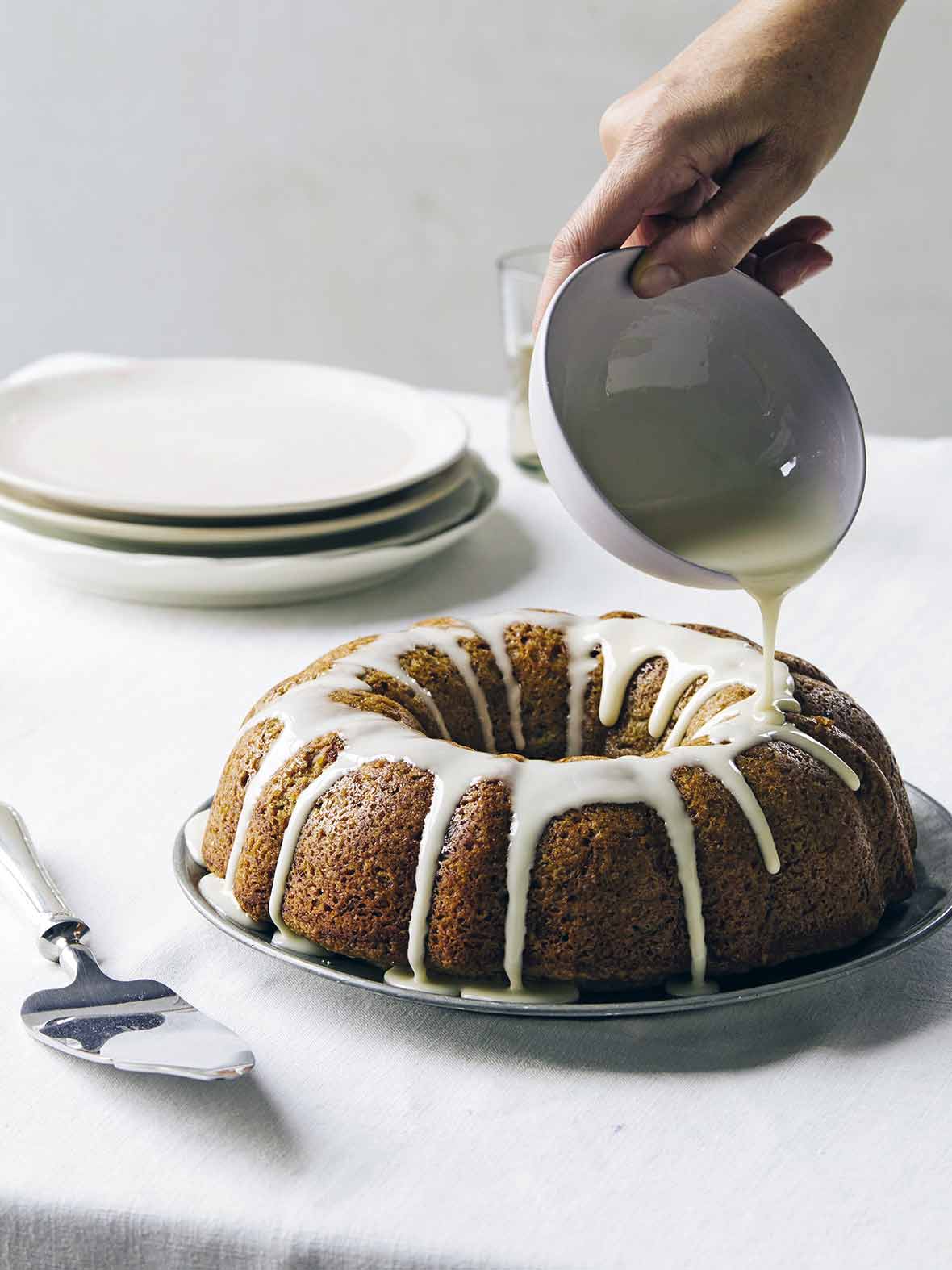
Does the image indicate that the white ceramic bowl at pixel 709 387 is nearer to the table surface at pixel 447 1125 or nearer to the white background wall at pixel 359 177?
the table surface at pixel 447 1125

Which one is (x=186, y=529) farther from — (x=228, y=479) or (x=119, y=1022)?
(x=119, y=1022)

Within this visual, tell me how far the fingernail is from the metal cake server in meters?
0.58

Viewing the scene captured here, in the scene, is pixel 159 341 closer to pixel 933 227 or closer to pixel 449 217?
pixel 449 217

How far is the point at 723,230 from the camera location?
110 centimetres

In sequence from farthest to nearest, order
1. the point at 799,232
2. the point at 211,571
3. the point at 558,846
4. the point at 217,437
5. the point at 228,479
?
the point at 217,437, the point at 228,479, the point at 211,571, the point at 799,232, the point at 558,846

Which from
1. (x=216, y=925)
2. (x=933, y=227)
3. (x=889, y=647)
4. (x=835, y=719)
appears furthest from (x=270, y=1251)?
(x=933, y=227)

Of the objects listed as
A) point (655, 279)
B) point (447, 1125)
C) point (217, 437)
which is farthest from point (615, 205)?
point (217, 437)

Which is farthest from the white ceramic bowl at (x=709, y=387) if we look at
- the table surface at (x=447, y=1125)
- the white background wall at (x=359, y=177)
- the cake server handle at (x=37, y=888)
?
the white background wall at (x=359, y=177)

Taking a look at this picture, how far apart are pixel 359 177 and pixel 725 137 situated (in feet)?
10.5

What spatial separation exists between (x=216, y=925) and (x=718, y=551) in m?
0.44

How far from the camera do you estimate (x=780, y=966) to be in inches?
39.4

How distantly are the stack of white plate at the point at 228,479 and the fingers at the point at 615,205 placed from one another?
0.64 metres

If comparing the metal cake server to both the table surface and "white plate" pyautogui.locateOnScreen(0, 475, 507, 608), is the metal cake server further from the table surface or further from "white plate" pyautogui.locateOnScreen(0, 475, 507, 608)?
"white plate" pyautogui.locateOnScreen(0, 475, 507, 608)

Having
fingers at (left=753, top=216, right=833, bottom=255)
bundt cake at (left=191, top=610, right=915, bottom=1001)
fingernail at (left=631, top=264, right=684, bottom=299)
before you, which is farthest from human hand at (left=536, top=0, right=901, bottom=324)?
bundt cake at (left=191, top=610, right=915, bottom=1001)
